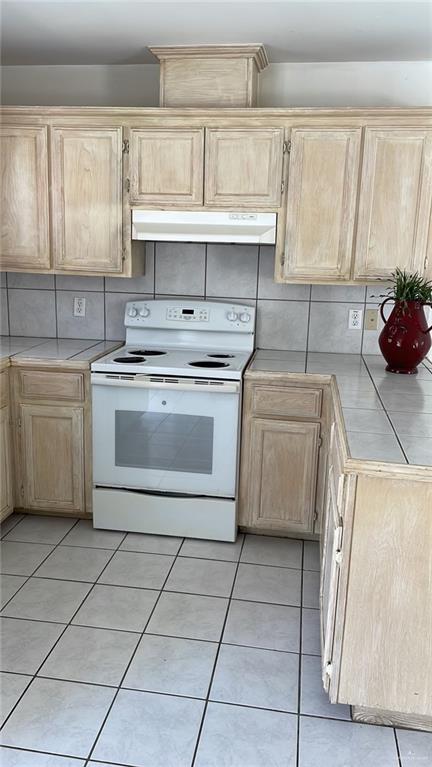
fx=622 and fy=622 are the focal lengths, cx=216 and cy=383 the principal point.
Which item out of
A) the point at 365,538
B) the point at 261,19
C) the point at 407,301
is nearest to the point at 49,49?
the point at 261,19

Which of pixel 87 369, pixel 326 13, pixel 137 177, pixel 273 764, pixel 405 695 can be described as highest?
pixel 326 13

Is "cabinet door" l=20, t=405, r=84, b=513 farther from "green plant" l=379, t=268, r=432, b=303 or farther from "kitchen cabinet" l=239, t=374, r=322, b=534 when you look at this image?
"green plant" l=379, t=268, r=432, b=303

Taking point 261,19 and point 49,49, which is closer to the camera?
point 261,19

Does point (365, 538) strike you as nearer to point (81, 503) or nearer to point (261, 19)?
point (81, 503)

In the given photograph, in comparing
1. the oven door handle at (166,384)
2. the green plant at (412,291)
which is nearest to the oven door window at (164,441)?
the oven door handle at (166,384)

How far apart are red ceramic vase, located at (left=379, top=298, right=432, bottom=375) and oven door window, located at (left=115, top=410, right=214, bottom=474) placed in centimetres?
90

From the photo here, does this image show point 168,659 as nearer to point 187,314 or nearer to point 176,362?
point 176,362

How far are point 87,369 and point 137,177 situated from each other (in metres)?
0.96

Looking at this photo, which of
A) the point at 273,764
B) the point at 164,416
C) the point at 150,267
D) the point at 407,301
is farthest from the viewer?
the point at 150,267

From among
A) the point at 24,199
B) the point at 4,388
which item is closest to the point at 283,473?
the point at 4,388

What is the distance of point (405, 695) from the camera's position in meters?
1.80

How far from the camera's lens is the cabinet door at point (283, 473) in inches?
114

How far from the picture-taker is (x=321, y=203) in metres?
2.93

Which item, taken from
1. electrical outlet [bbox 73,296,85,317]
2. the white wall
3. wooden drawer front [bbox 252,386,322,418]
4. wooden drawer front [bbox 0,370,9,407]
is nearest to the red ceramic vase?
wooden drawer front [bbox 252,386,322,418]
